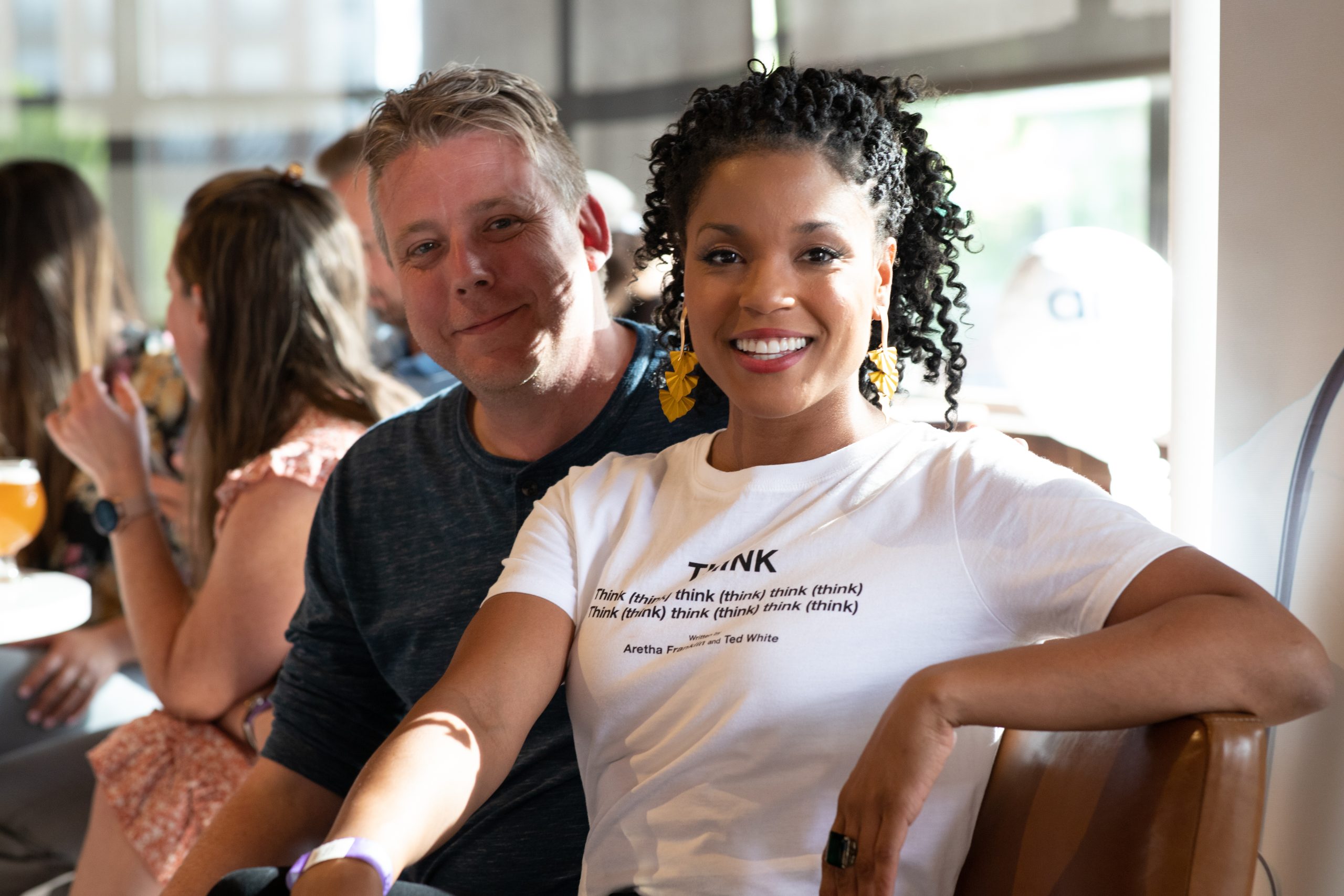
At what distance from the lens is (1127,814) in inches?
36.5

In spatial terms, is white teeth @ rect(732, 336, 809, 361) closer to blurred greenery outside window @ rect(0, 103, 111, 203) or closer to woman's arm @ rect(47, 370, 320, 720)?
woman's arm @ rect(47, 370, 320, 720)

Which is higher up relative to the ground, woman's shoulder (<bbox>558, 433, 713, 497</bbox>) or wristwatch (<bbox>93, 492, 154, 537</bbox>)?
woman's shoulder (<bbox>558, 433, 713, 497</bbox>)

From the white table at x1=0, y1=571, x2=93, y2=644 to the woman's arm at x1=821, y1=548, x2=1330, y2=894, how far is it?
1520 millimetres

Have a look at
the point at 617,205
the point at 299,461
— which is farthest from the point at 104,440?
the point at 617,205

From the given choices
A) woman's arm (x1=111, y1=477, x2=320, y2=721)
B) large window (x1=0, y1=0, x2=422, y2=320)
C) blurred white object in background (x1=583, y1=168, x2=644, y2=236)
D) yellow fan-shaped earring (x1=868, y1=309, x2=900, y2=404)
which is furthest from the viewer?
large window (x1=0, y1=0, x2=422, y2=320)

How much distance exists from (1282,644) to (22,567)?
2692mm

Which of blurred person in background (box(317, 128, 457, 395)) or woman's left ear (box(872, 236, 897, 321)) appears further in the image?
blurred person in background (box(317, 128, 457, 395))

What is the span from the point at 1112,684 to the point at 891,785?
0.18 meters

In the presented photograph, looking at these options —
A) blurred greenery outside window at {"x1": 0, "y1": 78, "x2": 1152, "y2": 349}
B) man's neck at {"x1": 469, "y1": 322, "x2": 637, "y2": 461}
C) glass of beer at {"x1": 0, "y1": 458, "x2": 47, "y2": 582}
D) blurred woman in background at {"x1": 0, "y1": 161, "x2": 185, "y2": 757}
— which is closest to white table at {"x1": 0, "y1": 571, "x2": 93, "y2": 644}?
glass of beer at {"x1": 0, "y1": 458, "x2": 47, "y2": 582}

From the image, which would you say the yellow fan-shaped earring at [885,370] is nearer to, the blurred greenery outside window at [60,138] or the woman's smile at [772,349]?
the woman's smile at [772,349]

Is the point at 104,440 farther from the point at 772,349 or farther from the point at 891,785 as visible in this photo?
the point at 891,785

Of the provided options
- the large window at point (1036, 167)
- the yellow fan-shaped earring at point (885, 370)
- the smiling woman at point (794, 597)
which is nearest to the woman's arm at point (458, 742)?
the smiling woman at point (794, 597)

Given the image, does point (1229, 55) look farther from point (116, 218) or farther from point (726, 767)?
point (116, 218)

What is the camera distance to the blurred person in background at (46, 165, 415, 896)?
6.08 feet
